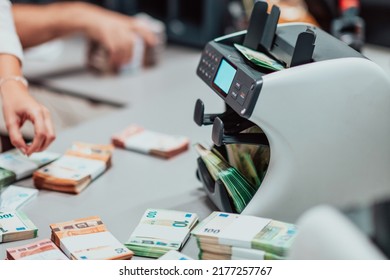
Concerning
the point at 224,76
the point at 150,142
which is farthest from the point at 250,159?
the point at 150,142

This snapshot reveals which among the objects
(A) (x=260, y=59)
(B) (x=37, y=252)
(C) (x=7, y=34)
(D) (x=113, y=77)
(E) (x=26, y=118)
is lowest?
(D) (x=113, y=77)

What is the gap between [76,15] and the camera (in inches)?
88.7

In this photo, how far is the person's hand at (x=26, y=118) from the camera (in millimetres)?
1357

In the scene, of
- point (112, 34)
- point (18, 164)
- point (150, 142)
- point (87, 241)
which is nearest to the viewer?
point (87, 241)

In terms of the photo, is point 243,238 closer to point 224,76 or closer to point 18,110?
point 224,76

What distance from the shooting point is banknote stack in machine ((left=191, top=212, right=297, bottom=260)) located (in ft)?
3.35

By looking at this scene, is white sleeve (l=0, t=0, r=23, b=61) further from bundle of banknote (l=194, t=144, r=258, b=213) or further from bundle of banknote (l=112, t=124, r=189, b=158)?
bundle of banknote (l=194, t=144, r=258, b=213)

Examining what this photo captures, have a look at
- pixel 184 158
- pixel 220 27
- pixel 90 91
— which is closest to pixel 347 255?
pixel 184 158

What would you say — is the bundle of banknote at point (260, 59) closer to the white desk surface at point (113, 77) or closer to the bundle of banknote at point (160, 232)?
the bundle of banknote at point (160, 232)

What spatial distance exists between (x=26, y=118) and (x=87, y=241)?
0.38m

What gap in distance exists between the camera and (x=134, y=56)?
2301mm

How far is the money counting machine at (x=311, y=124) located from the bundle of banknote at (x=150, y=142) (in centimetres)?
35

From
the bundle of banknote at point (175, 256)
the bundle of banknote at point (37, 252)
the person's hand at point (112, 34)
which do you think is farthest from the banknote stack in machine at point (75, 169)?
the person's hand at point (112, 34)
